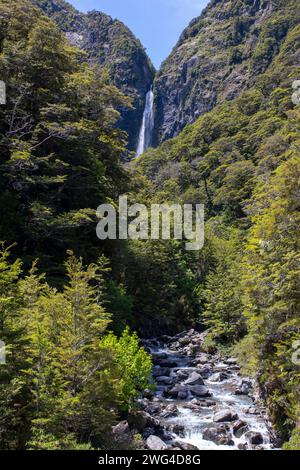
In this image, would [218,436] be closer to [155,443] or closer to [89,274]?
[155,443]

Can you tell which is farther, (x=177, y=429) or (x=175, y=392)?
(x=175, y=392)

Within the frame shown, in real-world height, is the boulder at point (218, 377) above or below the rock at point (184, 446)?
below

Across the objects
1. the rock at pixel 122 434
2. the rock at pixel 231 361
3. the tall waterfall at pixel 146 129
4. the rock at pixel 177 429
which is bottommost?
the rock at pixel 231 361

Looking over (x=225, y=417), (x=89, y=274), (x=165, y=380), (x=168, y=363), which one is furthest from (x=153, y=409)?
(x=89, y=274)

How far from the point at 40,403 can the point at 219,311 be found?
22534mm

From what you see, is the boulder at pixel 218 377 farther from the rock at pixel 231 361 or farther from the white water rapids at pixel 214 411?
the rock at pixel 231 361

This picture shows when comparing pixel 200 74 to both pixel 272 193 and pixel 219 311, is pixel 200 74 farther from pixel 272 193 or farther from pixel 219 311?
pixel 272 193

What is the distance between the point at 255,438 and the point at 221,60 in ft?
382

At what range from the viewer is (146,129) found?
120562 millimetres

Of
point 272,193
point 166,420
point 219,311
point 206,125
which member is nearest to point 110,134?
point 219,311

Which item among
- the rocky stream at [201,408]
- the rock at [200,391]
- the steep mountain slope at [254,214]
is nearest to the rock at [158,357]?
the rocky stream at [201,408]

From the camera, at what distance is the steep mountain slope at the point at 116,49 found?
127 metres

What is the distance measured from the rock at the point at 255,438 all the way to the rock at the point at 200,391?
224 inches

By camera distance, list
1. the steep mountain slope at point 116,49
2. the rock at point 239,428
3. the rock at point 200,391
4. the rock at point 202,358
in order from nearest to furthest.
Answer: the rock at point 239,428 < the rock at point 200,391 < the rock at point 202,358 < the steep mountain slope at point 116,49
